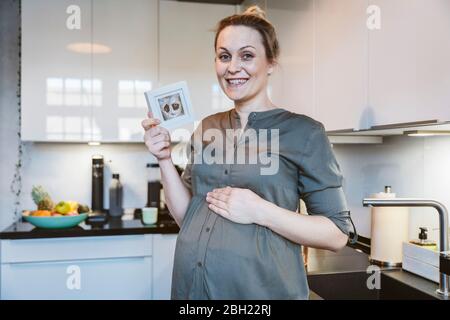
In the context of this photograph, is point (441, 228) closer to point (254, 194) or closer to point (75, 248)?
point (254, 194)

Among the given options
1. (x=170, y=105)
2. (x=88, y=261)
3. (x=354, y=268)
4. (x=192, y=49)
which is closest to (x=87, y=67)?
(x=192, y=49)

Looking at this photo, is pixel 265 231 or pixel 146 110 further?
pixel 146 110

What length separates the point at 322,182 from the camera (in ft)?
3.25

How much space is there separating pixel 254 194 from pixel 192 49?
1943 mm

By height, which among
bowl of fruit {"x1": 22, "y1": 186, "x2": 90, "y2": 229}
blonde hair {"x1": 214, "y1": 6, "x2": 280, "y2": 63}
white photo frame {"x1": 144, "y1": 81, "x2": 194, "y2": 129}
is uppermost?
blonde hair {"x1": 214, "y1": 6, "x2": 280, "y2": 63}

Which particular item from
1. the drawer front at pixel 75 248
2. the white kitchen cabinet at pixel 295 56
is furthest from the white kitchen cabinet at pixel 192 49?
the drawer front at pixel 75 248

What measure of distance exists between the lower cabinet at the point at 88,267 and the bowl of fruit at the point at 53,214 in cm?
10

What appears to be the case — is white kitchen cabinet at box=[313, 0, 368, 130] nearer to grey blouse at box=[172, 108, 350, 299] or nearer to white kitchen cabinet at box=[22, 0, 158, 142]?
grey blouse at box=[172, 108, 350, 299]

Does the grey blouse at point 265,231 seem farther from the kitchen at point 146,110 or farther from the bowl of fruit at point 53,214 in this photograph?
the bowl of fruit at point 53,214

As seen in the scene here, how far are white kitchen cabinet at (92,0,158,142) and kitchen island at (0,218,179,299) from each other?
63 cm

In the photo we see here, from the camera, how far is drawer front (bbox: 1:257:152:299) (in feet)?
7.58

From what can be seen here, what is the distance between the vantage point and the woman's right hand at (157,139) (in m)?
1.14

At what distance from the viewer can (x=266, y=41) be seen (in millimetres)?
1083

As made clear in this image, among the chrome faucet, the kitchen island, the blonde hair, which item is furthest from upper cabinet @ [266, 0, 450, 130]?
the kitchen island
